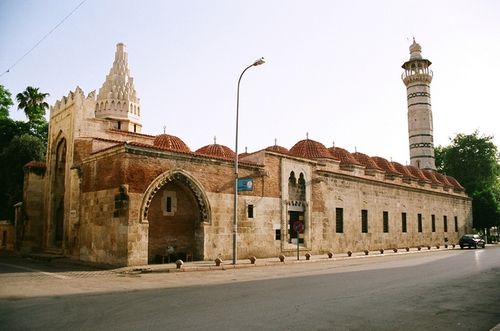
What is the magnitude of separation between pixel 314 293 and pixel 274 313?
2.56 m

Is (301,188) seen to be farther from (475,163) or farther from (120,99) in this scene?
(475,163)

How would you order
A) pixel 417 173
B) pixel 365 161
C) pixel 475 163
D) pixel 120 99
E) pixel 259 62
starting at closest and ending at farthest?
pixel 259 62
pixel 120 99
pixel 365 161
pixel 417 173
pixel 475 163

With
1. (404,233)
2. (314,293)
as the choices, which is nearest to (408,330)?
(314,293)

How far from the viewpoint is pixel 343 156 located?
33531mm

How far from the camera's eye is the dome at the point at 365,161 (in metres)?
34.9

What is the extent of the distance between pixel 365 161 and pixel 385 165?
3439mm

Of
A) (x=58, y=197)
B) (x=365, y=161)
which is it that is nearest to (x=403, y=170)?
(x=365, y=161)

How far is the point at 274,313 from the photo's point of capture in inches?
279

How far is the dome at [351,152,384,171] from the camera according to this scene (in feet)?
115

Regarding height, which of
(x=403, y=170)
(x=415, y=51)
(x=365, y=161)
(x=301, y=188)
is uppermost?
(x=415, y=51)

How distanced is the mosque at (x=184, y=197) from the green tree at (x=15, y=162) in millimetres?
5909

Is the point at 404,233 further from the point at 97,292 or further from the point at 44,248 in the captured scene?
the point at 97,292

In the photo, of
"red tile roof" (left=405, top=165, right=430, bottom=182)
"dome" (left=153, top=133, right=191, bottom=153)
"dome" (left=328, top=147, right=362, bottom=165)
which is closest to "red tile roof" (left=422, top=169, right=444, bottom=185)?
"red tile roof" (left=405, top=165, right=430, bottom=182)

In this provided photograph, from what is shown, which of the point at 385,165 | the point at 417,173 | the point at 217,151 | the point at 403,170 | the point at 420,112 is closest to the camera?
the point at 217,151
